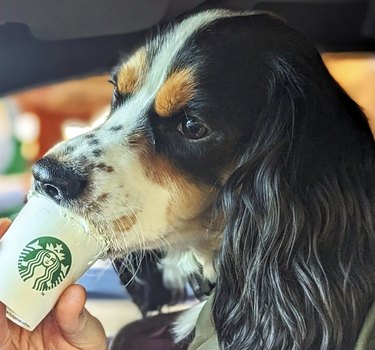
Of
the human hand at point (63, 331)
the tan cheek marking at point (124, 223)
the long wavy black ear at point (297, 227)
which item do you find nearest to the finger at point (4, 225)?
the human hand at point (63, 331)

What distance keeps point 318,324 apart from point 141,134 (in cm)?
27

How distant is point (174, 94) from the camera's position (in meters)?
0.77

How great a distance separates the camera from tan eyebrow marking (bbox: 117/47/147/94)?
0.80 metres

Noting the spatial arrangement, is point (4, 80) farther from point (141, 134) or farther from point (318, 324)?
point (318, 324)

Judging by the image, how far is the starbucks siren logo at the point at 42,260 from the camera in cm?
73

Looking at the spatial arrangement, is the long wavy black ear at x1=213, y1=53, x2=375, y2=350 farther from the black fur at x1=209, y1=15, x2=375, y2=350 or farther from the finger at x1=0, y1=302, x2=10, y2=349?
the finger at x1=0, y1=302, x2=10, y2=349

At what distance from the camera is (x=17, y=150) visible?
2.83 ft

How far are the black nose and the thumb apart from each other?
97 mm

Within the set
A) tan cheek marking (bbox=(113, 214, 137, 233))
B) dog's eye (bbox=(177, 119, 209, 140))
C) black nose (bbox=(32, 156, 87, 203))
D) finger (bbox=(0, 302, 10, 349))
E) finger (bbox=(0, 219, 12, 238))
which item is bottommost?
finger (bbox=(0, 302, 10, 349))

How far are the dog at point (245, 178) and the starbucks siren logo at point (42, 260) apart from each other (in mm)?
44

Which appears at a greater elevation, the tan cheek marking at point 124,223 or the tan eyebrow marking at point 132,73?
the tan eyebrow marking at point 132,73

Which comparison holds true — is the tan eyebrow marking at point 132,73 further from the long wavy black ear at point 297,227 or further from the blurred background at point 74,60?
the long wavy black ear at point 297,227

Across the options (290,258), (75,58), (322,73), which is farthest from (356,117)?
(75,58)

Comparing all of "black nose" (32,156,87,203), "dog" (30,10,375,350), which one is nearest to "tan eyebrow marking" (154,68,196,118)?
"dog" (30,10,375,350)
